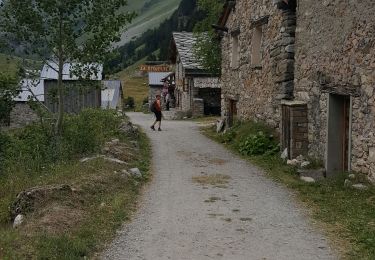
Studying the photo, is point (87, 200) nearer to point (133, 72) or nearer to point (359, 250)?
point (359, 250)

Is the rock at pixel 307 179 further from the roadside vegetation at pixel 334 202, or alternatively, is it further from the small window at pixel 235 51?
the small window at pixel 235 51

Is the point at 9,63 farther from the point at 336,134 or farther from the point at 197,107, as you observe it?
the point at 197,107

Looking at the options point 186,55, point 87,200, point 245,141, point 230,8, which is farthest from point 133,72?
point 87,200

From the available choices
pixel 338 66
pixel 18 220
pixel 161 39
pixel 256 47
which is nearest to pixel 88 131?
pixel 256 47

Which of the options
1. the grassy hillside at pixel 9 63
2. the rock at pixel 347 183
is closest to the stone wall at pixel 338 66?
the rock at pixel 347 183

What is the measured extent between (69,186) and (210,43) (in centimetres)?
2145

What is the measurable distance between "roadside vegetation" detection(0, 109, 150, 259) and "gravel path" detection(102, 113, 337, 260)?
411 mm

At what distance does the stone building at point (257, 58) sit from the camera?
13.9 metres

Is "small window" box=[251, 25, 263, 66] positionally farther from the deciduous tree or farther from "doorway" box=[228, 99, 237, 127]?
the deciduous tree

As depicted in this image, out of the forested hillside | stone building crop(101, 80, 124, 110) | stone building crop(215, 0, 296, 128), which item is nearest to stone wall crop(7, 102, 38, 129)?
stone building crop(101, 80, 124, 110)

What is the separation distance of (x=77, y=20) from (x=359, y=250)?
10.8m

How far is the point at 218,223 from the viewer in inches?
293

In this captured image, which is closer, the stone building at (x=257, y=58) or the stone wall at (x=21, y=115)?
the stone building at (x=257, y=58)

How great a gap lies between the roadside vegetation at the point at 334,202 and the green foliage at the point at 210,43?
14682mm
